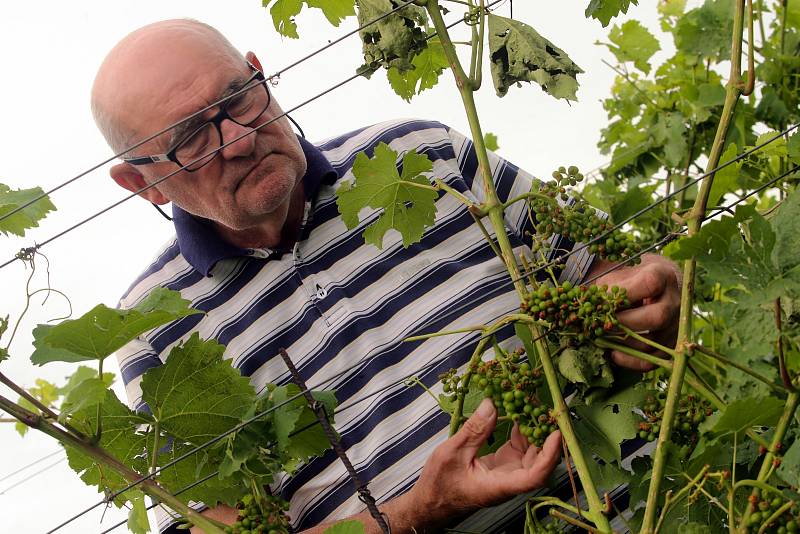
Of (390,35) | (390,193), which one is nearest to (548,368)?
(390,193)

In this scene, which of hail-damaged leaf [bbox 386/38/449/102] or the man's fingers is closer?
the man's fingers

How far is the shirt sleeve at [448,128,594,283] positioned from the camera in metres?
1.98

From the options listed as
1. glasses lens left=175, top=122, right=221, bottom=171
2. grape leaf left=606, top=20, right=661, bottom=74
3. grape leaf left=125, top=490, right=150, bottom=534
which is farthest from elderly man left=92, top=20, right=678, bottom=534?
grape leaf left=606, top=20, right=661, bottom=74

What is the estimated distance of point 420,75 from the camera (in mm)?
1651

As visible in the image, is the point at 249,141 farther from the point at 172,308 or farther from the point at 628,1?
the point at 628,1

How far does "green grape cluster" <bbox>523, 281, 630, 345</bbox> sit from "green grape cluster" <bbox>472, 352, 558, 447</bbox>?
8cm

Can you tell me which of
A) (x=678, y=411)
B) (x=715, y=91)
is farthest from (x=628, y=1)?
(x=715, y=91)

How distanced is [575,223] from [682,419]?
0.32 meters

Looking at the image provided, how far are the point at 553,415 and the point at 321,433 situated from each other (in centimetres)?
43

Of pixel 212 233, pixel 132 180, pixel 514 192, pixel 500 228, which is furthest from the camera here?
pixel 132 180

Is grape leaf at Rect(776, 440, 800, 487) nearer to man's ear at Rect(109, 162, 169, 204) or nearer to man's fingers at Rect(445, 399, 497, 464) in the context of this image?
man's fingers at Rect(445, 399, 497, 464)

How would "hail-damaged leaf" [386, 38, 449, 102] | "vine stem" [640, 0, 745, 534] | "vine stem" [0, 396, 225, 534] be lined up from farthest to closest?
"hail-damaged leaf" [386, 38, 449, 102] → "vine stem" [0, 396, 225, 534] → "vine stem" [640, 0, 745, 534]

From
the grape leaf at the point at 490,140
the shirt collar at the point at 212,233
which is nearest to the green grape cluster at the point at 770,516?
the shirt collar at the point at 212,233

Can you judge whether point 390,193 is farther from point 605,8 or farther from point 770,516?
point 770,516
